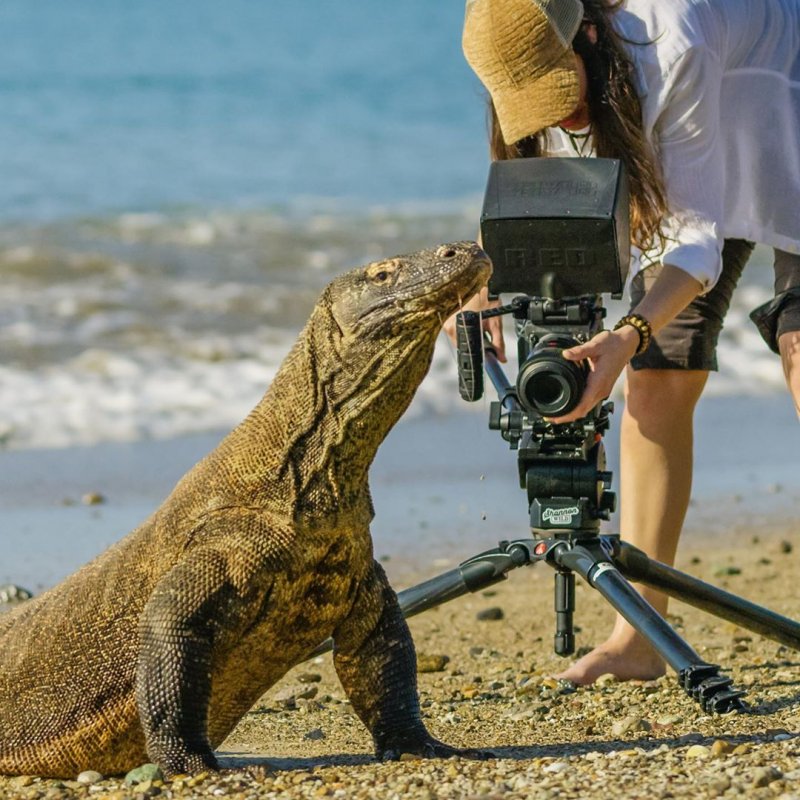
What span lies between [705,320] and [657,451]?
470 mm

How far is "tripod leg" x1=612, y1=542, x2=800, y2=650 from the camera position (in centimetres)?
484

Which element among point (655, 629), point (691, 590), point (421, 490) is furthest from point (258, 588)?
point (421, 490)

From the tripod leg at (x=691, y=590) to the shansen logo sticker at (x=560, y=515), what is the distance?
21 cm

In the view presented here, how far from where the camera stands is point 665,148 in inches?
186

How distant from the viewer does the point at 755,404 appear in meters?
10.4

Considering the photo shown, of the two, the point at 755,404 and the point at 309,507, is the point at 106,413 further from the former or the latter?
the point at 309,507

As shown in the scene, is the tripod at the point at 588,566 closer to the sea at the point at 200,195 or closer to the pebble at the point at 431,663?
the pebble at the point at 431,663

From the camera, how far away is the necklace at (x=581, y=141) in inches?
195

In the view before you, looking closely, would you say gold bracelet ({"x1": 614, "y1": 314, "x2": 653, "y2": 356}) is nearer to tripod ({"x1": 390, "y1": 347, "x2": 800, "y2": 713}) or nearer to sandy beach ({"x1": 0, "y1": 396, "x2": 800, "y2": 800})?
tripod ({"x1": 390, "y1": 347, "x2": 800, "y2": 713})

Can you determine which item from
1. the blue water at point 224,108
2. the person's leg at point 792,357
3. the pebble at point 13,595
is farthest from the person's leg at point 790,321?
the blue water at point 224,108

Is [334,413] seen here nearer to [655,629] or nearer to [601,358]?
[601,358]

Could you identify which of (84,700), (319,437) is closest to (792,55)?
(319,437)

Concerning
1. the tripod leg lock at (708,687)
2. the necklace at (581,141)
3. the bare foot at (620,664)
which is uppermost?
the necklace at (581,141)

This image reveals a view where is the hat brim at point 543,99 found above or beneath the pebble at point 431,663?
above
